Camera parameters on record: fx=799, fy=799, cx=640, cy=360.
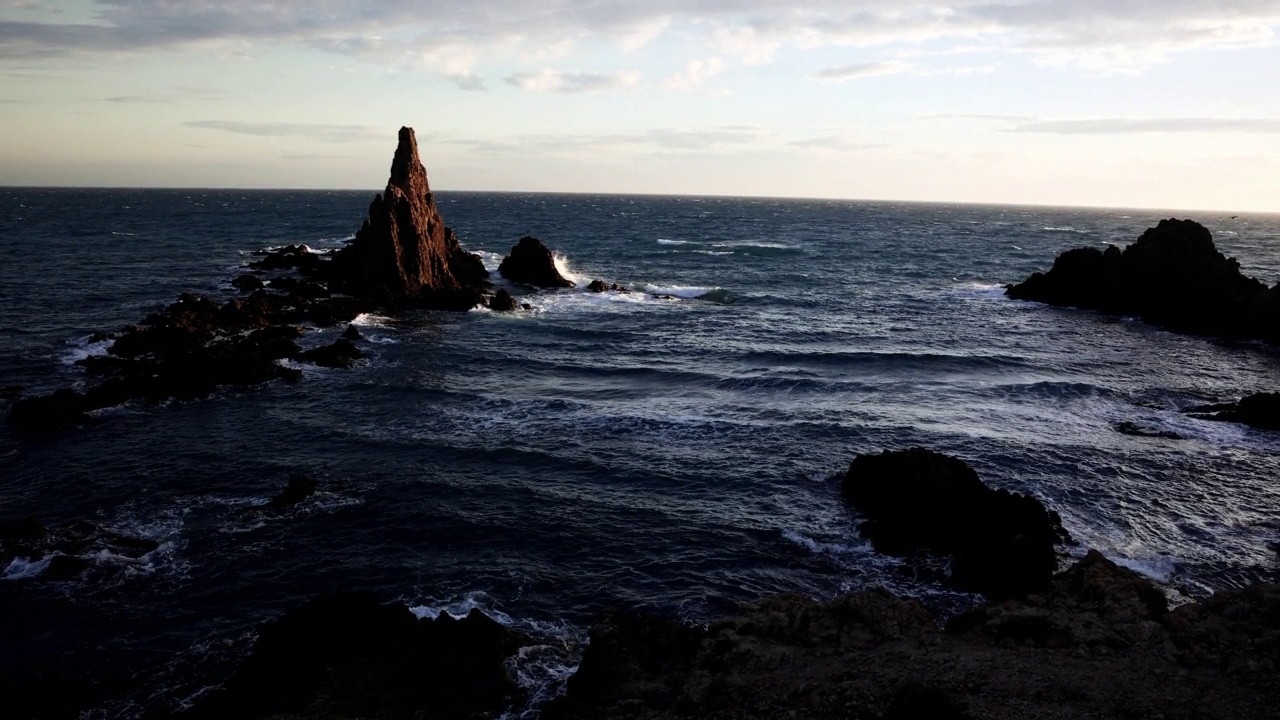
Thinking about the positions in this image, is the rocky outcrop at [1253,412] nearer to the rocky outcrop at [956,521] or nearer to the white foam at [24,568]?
the rocky outcrop at [956,521]

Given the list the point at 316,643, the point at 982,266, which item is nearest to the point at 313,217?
the point at 982,266

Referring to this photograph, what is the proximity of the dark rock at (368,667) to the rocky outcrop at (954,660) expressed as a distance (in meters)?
2.25

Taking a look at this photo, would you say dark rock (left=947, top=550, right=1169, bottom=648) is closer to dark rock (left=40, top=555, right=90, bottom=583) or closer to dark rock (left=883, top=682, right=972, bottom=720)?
dark rock (left=883, top=682, right=972, bottom=720)

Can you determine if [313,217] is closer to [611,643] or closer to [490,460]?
[490,460]

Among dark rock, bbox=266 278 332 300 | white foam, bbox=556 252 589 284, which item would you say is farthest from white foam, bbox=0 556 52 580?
white foam, bbox=556 252 589 284

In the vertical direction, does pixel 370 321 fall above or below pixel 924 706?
above

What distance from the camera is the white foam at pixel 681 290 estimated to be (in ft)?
258

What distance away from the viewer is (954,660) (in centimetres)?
1706

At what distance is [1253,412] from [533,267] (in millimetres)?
60514

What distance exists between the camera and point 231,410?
38.1 m

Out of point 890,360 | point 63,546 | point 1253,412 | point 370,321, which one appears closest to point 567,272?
point 370,321

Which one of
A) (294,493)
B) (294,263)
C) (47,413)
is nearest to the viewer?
(294,493)

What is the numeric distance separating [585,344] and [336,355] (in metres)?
16.2

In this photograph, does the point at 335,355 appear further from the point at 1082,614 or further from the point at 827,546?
the point at 1082,614
